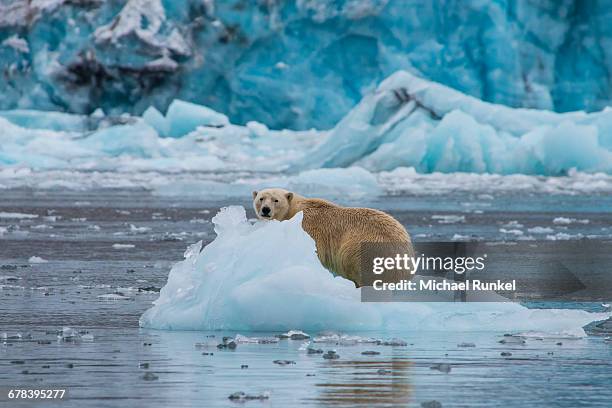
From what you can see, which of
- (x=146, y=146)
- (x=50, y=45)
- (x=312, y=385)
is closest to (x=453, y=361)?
(x=312, y=385)

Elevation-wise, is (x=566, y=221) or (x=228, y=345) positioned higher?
(x=566, y=221)

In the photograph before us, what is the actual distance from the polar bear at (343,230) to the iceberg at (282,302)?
0.53 meters

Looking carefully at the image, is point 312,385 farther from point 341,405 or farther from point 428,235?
point 428,235

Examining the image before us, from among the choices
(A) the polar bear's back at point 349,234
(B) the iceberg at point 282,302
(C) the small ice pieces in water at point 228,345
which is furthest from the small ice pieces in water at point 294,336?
(A) the polar bear's back at point 349,234

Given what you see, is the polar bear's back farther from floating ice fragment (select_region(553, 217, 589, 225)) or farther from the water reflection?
floating ice fragment (select_region(553, 217, 589, 225))

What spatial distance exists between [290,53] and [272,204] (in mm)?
23309

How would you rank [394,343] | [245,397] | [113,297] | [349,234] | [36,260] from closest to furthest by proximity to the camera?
[245,397] → [394,343] → [349,234] → [113,297] → [36,260]

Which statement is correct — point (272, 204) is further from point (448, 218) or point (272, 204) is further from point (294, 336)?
point (448, 218)

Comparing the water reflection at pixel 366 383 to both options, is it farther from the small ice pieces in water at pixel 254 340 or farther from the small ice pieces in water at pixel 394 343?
the small ice pieces in water at pixel 254 340

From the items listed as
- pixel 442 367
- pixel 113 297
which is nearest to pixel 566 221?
pixel 113 297

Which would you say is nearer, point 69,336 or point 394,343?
point 394,343

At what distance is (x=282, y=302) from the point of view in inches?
209

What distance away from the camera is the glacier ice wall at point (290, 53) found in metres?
27.2

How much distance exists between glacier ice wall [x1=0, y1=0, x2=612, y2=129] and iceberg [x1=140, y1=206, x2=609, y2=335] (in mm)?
21989
